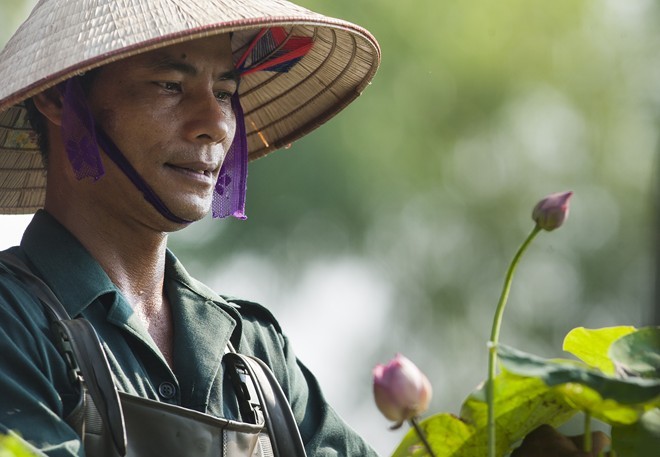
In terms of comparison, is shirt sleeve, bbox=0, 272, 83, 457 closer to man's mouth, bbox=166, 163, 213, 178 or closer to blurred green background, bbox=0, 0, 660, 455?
man's mouth, bbox=166, 163, 213, 178

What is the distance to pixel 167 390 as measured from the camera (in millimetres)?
2350

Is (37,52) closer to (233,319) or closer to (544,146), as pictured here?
(233,319)

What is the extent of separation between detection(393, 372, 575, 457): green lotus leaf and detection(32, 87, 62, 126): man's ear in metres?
0.97

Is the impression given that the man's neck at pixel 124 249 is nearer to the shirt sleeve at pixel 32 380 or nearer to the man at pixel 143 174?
the man at pixel 143 174

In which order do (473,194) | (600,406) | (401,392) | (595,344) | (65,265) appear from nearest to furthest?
(401,392) → (600,406) → (595,344) → (65,265) → (473,194)

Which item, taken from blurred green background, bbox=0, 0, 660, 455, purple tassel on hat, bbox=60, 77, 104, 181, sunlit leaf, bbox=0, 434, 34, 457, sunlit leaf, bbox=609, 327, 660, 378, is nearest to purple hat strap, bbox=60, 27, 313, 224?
purple tassel on hat, bbox=60, 77, 104, 181

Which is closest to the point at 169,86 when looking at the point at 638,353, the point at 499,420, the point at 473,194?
the point at 499,420

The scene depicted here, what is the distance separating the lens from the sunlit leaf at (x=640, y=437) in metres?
1.75

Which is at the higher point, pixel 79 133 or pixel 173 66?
pixel 173 66

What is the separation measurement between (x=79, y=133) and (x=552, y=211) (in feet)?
3.48

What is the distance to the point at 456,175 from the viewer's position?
10.2 meters

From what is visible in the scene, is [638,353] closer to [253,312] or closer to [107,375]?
[107,375]

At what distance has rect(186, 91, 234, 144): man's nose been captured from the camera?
2506 millimetres

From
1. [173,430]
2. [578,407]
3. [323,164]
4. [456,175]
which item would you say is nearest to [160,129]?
[173,430]
